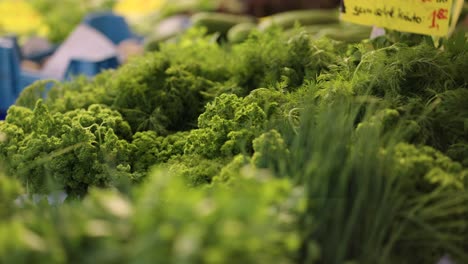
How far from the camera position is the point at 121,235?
0.79 meters

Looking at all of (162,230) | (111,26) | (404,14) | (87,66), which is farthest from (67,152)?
(111,26)

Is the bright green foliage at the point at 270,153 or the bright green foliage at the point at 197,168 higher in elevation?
the bright green foliage at the point at 270,153

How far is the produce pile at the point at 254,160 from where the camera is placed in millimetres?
777

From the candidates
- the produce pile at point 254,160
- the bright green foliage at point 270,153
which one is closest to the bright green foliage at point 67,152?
the produce pile at point 254,160

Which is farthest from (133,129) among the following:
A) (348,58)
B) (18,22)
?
(18,22)

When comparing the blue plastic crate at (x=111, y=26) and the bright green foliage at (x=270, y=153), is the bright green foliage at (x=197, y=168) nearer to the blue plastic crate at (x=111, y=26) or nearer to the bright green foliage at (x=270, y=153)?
the bright green foliage at (x=270, y=153)

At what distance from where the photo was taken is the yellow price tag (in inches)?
62.0

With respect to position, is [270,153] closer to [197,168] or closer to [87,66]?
[197,168]

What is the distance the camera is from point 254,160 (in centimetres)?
104

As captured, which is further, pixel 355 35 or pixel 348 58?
pixel 355 35

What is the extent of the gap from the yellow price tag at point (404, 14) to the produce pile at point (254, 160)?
5 cm

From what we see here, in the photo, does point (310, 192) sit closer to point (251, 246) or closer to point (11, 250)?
point (251, 246)

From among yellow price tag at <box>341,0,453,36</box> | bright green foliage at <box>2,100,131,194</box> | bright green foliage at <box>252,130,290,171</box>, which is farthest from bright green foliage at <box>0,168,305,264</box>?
yellow price tag at <box>341,0,453,36</box>

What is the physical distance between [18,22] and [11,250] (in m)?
2.82
